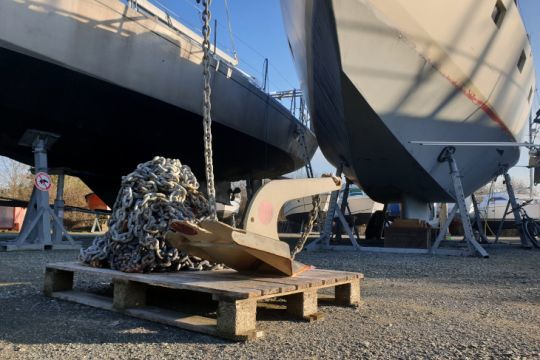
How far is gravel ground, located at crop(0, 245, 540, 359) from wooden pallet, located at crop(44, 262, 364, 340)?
0.07 meters

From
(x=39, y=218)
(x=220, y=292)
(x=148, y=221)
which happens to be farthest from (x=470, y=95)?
(x=39, y=218)

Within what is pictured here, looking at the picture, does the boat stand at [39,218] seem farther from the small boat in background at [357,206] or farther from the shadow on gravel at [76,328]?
the small boat in background at [357,206]

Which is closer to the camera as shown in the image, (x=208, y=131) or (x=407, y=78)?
(x=208, y=131)

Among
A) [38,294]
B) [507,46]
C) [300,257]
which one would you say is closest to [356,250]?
[300,257]

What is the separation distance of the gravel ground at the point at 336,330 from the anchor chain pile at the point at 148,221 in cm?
39

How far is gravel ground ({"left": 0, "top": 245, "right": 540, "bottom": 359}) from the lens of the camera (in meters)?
2.13

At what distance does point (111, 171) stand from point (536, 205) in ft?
65.7

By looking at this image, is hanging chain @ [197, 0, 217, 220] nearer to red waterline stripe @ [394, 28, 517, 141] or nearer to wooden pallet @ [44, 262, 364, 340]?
wooden pallet @ [44, 262, 364, 340]

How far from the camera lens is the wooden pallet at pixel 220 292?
7.59 ft

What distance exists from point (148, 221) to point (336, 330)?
1458 mm

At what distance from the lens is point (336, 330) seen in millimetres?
2557

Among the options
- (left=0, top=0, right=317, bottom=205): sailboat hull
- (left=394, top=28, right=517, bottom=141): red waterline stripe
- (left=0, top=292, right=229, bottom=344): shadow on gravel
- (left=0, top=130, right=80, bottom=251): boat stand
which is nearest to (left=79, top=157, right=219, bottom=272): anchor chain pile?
(left=0, top=292, right=229, bottom=344): shadow on gravel

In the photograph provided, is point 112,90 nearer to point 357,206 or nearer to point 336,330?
point 336,330

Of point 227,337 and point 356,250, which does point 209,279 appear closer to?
point 227,337
